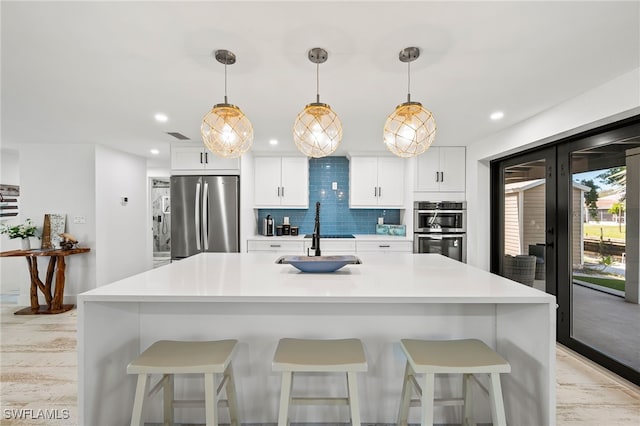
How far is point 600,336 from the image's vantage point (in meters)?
2.64

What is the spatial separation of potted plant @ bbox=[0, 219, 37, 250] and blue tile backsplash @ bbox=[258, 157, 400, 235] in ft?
9.32

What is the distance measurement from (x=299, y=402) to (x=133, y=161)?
5049 millimetres

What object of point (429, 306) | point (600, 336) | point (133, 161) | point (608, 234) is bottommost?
point (600, 336)

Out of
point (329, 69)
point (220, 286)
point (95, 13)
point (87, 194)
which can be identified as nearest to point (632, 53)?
point (329, 69)

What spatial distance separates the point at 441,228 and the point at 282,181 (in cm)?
233

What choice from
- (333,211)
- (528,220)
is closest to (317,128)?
(528,220)

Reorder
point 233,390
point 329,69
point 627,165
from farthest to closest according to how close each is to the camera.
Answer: point 627,165 → point 329,69 → point 233,390

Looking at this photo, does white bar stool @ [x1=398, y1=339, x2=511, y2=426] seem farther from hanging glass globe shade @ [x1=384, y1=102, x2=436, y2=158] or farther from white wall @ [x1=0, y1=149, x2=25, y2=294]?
white wall @ [x1=0, y1=149, x2=25, y2=294]

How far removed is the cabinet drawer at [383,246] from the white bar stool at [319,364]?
9.40 ft

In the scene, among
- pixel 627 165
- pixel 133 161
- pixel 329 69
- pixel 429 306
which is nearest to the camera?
pixel 429 306

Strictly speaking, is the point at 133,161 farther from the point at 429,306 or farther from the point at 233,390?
the point at 429,306

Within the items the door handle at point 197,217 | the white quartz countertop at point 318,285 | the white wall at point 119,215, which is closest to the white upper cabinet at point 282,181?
the door handle at point 197,217

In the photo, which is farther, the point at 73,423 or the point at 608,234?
the point at 608,234

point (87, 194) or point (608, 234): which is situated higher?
point (87, 194)
